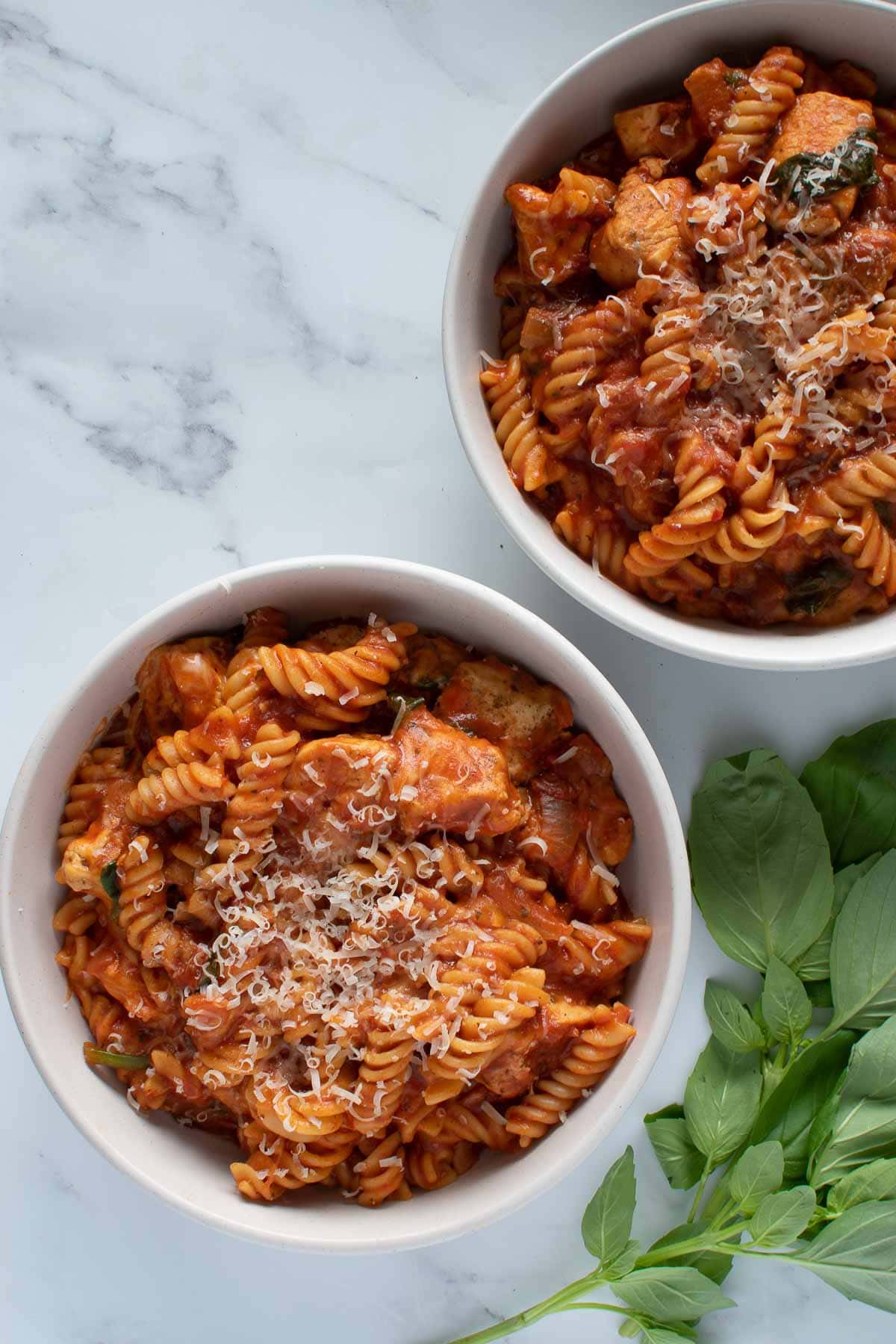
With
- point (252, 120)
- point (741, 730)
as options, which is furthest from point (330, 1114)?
point (252, 120)

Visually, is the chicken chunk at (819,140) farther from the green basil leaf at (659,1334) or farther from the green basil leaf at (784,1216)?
the green basil leaf at (659,1334)

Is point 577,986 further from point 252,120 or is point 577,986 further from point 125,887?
point 252,120

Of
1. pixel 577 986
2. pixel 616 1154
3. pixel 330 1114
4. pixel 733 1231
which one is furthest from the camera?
pixel 616 1154

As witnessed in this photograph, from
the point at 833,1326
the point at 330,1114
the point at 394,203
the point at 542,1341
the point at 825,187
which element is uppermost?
the point at 825,187

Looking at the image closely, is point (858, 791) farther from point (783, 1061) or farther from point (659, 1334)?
point (659, 1334)

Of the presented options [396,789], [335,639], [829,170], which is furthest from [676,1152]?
[829,170]

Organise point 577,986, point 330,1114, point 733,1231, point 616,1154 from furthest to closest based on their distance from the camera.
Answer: point 616,1154
point 733,1231
point 577,986
point 330,1114

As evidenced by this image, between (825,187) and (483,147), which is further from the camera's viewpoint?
(483,147)

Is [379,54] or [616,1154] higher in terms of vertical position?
[379,54]
